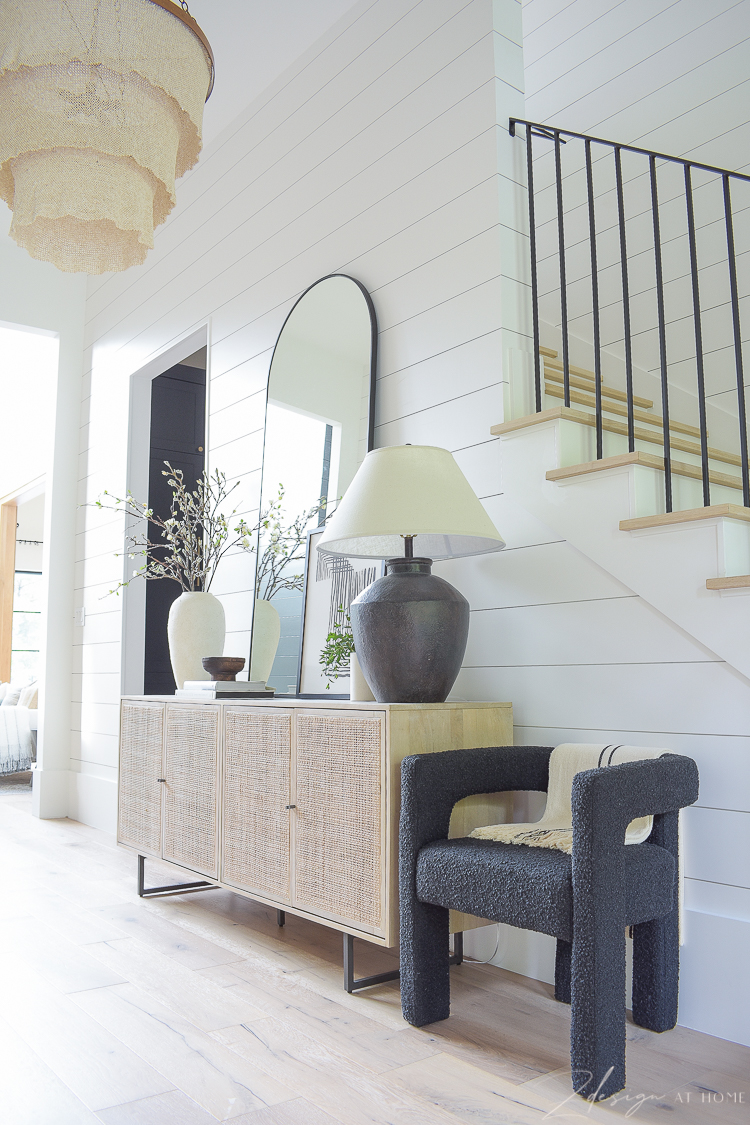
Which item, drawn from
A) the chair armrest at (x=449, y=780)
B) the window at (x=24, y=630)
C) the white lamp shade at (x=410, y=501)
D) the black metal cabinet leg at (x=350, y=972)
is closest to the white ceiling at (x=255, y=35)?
the white lamp shade at (x=410, y=501)

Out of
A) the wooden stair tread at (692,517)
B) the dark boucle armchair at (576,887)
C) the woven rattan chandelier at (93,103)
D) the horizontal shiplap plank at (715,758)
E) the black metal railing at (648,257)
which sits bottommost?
the dark boucle armchair at (576,887)

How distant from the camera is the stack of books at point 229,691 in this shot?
2.84m

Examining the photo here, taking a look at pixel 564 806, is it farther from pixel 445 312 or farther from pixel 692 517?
pixel 445 312

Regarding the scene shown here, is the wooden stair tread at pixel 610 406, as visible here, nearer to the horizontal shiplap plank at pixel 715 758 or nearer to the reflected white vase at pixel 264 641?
the horizontal shiplap plank at pixel 715 758

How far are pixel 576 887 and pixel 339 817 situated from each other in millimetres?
764

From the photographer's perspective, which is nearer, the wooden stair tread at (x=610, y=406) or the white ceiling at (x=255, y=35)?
the wooden stair tread at (x=610, y=406)

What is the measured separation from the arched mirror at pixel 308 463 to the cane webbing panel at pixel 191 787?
0.43m

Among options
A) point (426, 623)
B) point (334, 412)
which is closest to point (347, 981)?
point (426, 623)

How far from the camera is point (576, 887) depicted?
1.54 m

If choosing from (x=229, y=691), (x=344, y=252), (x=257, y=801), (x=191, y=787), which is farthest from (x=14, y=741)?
(x=344, y=252)

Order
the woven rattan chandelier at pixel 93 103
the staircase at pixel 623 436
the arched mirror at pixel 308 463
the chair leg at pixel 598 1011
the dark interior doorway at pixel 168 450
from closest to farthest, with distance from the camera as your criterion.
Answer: the chair leg at pixel 598 1011
the woven rattan chandelier at pixel 93 103
the staircase at pixel 623 436
the arched mirror at pixel 308 463
the dark interior doorway at pixel 168 450

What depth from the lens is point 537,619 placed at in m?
2.41

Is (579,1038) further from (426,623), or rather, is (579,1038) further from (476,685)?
(476,685)

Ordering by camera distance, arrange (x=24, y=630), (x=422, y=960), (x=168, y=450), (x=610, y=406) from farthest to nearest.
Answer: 1. (x=24, y=630)
2. (x=168, y=450)
3. (x=610, y=406)
4. (x=422, y=960)
